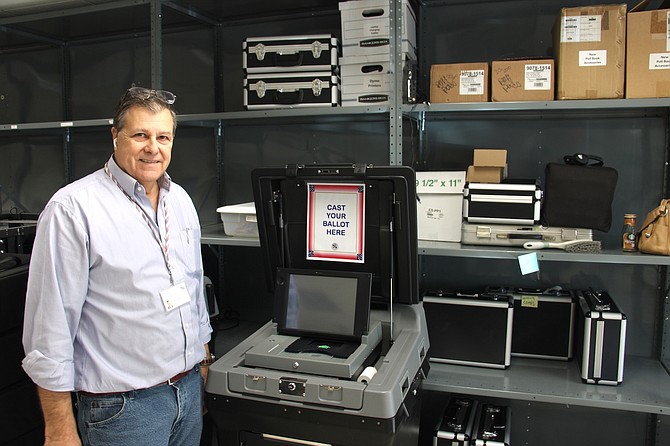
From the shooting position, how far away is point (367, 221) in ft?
5.79

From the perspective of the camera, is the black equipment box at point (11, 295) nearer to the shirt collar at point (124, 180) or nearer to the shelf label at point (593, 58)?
the shirt collar at point (124, 180)

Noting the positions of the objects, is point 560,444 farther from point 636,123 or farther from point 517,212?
point 636,123

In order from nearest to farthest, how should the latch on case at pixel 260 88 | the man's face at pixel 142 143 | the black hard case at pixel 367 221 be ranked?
the man's face at pixel 142 143, the black hard case at pixel 367 221, the latch on case at pixel 260 88

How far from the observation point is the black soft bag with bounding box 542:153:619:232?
2094mm

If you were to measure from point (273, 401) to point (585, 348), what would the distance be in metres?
1.30

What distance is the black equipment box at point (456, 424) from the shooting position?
220cm

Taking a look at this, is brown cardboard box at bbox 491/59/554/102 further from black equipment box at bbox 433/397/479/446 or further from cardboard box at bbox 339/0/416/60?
black equipment box at bbox 433/397/479/446

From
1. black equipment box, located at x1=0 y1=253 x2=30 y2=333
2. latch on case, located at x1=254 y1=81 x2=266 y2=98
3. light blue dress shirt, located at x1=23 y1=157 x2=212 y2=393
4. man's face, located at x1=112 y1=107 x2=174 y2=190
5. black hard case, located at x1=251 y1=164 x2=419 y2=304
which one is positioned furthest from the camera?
latch on case, located at x1=254 y1=81 x2=266 y2=98

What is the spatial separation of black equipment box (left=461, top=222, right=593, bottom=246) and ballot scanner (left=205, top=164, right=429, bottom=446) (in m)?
0.49

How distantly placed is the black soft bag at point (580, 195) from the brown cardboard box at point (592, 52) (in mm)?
265

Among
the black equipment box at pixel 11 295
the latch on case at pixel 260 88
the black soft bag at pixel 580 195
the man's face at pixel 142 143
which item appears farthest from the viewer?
the latch on case at pixel 260 88

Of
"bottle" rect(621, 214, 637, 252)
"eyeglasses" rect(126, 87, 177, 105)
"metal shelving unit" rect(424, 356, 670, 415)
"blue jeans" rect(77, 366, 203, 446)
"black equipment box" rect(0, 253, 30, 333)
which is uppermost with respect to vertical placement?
"eyeglasses" rect(126, 87, 177, 105)

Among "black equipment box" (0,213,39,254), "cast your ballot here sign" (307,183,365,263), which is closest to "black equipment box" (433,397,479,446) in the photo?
"cast your ballot here sign" (307,183,365,263)

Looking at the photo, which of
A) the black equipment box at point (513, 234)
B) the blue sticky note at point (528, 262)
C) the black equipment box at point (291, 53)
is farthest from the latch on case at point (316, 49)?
the blue sticky note at point (528, 262)
